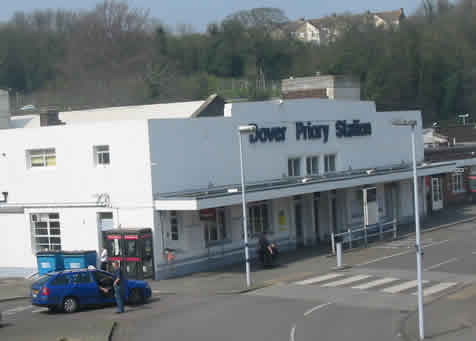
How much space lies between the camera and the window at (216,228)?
1154 inches

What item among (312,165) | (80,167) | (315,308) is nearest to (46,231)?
(80,167)

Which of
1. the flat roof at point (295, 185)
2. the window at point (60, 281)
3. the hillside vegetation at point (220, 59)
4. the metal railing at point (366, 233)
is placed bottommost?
the metal railing at point (366, 233)

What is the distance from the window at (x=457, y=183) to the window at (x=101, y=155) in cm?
2776

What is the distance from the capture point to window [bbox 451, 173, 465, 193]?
4869 cm

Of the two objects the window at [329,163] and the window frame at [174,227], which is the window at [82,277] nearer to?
the window frame at [174,227]

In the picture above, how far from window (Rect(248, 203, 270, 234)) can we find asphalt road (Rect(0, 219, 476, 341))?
5.52 meters

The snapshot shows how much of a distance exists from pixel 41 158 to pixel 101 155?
126 inches

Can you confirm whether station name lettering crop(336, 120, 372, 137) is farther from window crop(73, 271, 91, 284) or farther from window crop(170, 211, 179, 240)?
window crop(73, 271, 91, 284)

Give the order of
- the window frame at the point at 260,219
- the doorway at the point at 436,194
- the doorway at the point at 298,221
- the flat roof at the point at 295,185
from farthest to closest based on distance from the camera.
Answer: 1. the doorway at the point at 436,194
2. the doorway at the point at 298,221
3. the window frame at the point at 260,219
4. the flat roof at the point at 295,185

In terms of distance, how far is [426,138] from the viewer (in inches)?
2260

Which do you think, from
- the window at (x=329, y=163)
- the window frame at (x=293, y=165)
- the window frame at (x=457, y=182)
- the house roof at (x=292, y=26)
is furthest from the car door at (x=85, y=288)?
Answer: the house roof at (x=292, y=26)

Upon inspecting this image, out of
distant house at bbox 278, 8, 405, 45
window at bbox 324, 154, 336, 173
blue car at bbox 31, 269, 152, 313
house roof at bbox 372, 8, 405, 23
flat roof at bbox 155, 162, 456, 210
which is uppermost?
house roof at bbox 372, 8, 405, 23

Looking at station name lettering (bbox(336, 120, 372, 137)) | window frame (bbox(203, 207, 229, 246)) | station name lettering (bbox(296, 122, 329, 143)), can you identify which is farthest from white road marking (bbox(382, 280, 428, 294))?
station name lettering (bbox(336, 120, 372, 137))

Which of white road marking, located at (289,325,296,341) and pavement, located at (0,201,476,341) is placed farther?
pavement, located at (0,201,476,341)
